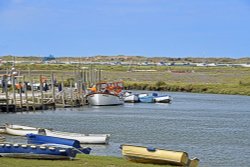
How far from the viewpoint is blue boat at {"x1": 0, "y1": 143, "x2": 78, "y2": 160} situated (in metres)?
25.4

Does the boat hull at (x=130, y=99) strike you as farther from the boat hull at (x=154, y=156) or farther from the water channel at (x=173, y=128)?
the boat hull at (x=154, y=156)

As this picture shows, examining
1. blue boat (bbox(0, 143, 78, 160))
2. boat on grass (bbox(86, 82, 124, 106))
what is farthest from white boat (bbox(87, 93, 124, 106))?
blue boat (bbox(0, 143, 78, 160))

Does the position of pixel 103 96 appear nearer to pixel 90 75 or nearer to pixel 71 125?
pixel 90 75

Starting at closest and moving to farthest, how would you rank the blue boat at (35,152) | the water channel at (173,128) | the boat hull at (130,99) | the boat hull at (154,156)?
the boat hull at (154,156) → the blue boat at (35,152) → the water channel at (173,128) → the boat hull at (130,99)

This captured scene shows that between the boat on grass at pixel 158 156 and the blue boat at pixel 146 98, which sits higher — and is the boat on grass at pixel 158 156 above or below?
above

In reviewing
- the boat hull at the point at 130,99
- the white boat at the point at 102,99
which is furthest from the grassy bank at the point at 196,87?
the white boat at the point at 102,99

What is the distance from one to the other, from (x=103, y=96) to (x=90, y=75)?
665 inches

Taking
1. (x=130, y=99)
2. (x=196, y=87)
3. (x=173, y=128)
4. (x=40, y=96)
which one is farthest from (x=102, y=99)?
(x=196, y=87)

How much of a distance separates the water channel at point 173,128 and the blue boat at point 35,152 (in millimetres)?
9309

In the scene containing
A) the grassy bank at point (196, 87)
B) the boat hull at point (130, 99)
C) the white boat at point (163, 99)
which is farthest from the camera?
the grassy bank at point (196, 87)

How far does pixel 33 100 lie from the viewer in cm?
7469

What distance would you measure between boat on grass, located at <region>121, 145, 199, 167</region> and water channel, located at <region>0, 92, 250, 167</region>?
7085 mm

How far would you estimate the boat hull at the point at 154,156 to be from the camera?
25.2 metres

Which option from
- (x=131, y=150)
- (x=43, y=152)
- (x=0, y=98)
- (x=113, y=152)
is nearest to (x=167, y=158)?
(x=131, y=150)
